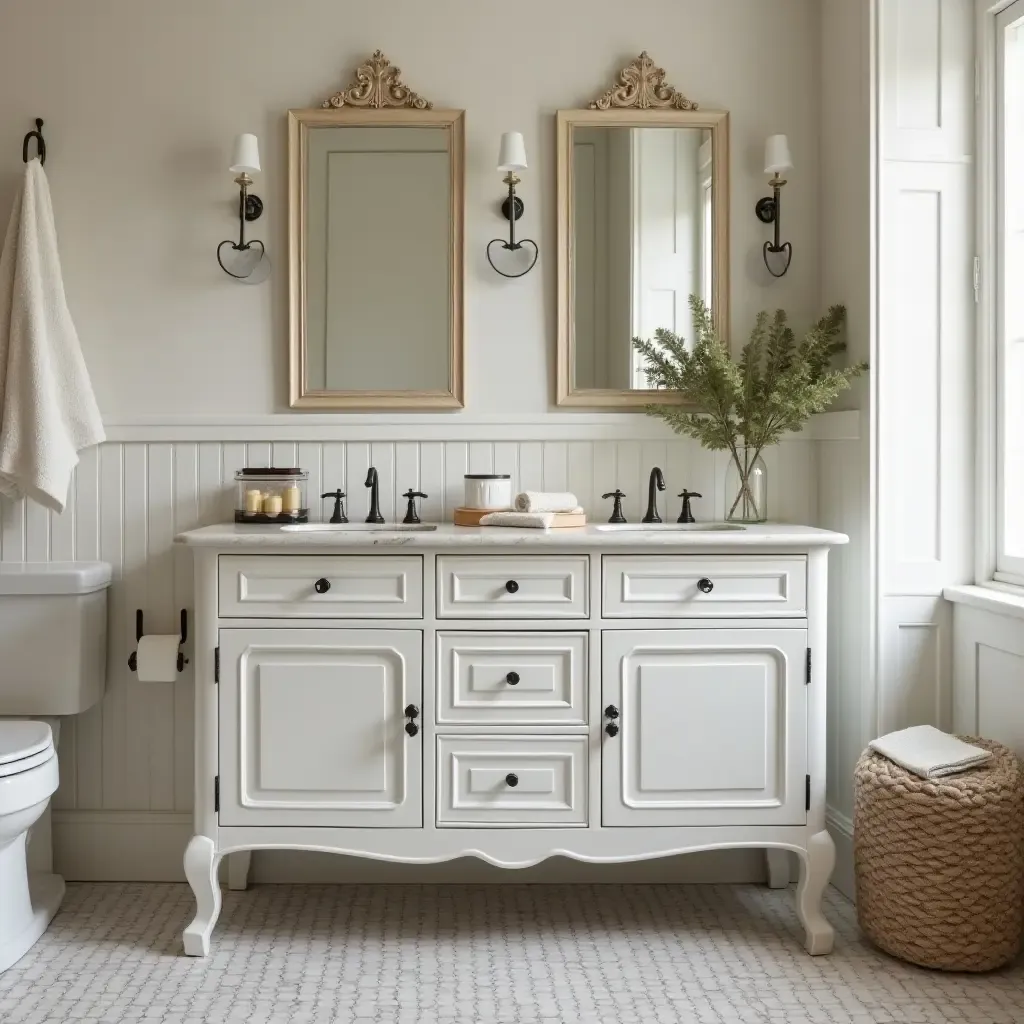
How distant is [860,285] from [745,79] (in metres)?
0.65

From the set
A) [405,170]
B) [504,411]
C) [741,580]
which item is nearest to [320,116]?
[405,170]

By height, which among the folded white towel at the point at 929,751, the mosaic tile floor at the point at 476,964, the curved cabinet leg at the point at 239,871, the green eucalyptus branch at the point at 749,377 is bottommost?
the mosaic tile floor at the point at 476,964

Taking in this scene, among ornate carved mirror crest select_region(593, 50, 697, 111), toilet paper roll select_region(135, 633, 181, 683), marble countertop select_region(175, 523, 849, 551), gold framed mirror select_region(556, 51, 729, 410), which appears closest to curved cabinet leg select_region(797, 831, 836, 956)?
marble countertop select_region(175, 523, 849, 551)

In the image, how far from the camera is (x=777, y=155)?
8.23ft

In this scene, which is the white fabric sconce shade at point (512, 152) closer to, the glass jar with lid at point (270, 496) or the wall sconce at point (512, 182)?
the wall sconce at point (512, 182)

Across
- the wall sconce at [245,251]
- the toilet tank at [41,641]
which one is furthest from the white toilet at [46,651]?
the wall sconce at [245,251]

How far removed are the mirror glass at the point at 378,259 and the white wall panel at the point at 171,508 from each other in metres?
0.20

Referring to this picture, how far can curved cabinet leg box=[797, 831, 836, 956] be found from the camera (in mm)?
2146

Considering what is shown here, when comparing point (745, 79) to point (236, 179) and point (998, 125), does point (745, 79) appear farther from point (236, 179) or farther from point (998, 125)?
point (236, 179)

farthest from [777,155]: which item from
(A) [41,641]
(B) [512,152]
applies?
(A) [41,641]

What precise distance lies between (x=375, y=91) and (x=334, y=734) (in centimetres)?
159

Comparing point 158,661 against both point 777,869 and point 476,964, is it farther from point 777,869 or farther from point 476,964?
point 777,869

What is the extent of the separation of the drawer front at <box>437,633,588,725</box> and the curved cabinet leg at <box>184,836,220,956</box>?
57 cm

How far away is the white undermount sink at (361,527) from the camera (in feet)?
7.45
